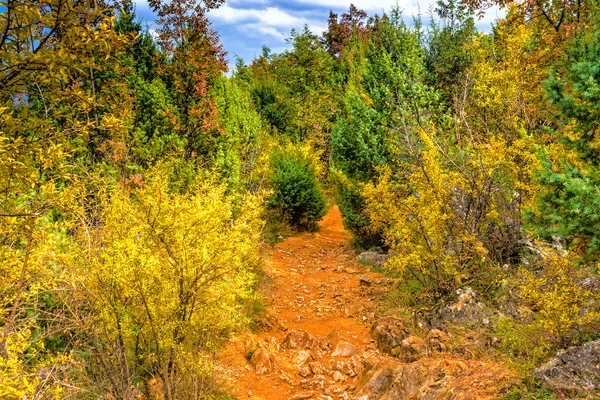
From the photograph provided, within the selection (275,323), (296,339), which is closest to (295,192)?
(275,323)

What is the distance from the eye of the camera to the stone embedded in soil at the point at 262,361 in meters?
6.24

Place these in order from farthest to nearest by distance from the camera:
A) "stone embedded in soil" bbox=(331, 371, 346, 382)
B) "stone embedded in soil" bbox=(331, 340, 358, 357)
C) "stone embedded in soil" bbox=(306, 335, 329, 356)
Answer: "stone embedded in soil" bbox=(306, 335, 329, 356) < "stone embedded in soil" bbox=(331, 340, 358, 357) < "stone embedded in soil" bbox=(331, 371, 346, 382)

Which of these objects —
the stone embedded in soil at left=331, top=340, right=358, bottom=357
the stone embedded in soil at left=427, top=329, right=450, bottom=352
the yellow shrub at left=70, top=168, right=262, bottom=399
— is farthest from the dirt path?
the yellow shrub at left=70, top=168, right=262, bottom=399

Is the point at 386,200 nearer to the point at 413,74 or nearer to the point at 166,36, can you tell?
the point at 413,74

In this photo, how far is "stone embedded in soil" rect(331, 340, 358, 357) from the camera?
269 inches

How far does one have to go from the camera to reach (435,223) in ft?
23.5

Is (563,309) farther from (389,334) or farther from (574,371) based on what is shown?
(389,334)

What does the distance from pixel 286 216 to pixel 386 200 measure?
664cm

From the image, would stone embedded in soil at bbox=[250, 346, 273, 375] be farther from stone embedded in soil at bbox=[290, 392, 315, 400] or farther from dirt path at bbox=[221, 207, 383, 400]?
stone embedded in soil at bbox=[290, 392, 315, 400]

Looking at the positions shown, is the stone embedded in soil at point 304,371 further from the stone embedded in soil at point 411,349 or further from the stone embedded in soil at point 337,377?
the stone embedded in soil at point 411,349

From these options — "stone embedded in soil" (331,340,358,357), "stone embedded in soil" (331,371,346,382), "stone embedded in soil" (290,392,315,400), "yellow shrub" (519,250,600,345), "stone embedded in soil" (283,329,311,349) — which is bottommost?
"stone embedded in soil" (331,371,346,382)

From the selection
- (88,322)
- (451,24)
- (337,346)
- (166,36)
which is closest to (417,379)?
(337,346)

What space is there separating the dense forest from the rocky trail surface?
42 cm

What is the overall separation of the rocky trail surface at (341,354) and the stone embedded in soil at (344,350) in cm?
1
